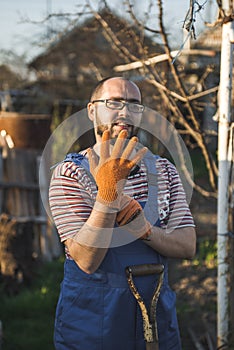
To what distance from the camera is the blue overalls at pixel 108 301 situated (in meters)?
2.14

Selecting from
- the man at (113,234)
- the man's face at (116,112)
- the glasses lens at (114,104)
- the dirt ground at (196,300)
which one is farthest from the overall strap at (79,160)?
the dirt ground at (196,300)

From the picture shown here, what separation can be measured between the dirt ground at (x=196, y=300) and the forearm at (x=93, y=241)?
211 centimetres

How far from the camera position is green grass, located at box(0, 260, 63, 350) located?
4332 mm

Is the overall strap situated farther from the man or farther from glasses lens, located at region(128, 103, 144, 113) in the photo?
glasses lens, located at region(128, 103, 144, 113)

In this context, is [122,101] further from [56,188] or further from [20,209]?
[20,209]

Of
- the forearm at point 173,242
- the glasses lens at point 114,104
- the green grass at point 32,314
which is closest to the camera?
the forearm at point 173,242

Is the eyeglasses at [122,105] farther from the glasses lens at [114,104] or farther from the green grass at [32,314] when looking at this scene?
the green grass at [32,314]

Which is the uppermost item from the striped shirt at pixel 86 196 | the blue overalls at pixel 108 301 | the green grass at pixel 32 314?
the striped shirt at pixel 86 196

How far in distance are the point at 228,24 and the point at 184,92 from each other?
57 centimetres

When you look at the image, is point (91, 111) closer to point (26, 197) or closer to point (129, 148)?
point (129, 148)

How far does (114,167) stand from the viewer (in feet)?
6.09

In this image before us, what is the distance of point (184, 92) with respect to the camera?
356 centimetres

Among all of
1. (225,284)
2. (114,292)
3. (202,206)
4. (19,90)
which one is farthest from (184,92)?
(19,90)

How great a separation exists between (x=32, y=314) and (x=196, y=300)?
1474mm
